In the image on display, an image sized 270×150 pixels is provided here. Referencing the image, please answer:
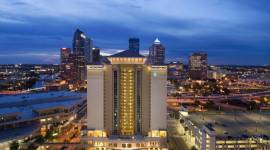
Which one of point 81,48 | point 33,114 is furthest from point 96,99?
point 81,48

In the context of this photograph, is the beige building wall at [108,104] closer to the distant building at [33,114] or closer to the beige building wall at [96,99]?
the beige building wall at [96,99]

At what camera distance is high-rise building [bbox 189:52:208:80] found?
73500mm

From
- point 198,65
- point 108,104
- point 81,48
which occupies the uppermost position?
point 81,48

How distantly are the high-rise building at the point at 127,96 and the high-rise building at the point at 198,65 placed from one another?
52.6 metres

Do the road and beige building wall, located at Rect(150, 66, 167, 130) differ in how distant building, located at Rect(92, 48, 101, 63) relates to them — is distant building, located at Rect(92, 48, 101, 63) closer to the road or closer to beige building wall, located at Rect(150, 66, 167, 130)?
the road

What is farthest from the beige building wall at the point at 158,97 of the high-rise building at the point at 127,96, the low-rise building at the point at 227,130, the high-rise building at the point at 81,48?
the high-rise building at the point at 81,48

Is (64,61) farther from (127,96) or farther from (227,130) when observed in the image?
(227,130)

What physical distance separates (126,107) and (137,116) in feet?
2.65

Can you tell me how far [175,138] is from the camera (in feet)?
72.5

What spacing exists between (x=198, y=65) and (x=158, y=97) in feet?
192

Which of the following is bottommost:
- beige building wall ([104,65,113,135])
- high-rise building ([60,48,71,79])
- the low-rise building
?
the low-rise building

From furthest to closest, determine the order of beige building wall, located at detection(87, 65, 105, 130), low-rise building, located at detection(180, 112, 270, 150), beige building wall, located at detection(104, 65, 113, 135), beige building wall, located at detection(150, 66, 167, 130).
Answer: beige building wall, located at detection(104, 65, 113, 135)
beige building wall, located at detection(150, 66, 167, 130)
beige building wall, located at detection(87, 65, 105, 130)
low-rise building, located at detection(180, 112, 270, 150)

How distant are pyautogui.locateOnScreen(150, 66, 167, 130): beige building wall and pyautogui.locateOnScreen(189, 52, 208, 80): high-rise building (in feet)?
172

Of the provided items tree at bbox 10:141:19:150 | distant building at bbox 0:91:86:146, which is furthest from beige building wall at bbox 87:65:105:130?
tree at bbox 10:141:19:150
